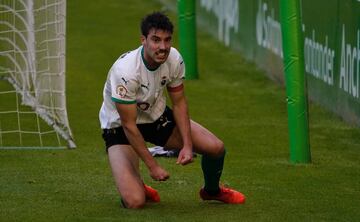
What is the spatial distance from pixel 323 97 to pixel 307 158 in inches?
129

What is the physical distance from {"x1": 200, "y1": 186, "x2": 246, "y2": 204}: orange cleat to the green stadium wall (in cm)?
362

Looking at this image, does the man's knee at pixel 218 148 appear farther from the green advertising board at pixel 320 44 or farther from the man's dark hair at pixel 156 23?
the green advertising board at pixel 320 44

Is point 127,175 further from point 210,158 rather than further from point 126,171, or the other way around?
point 210,158

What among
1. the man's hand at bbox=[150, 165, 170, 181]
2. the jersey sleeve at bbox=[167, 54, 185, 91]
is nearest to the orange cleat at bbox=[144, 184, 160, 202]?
the man's hand at bbox=[150, 165, 170, 181]

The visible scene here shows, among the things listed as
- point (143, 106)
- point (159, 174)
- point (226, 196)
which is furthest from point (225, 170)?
point (159, 174)

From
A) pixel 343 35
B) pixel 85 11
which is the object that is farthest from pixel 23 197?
pixel 85 11

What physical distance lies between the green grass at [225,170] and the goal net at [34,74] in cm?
38

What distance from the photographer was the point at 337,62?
42.1ft

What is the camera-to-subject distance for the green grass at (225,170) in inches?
330

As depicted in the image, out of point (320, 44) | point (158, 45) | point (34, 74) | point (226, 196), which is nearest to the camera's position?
point (158, 45)

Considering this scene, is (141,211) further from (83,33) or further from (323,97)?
(83,33)

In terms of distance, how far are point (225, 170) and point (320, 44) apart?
3824mm

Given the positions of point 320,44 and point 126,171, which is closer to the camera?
point 126,171

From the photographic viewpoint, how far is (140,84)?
8.27 meters
